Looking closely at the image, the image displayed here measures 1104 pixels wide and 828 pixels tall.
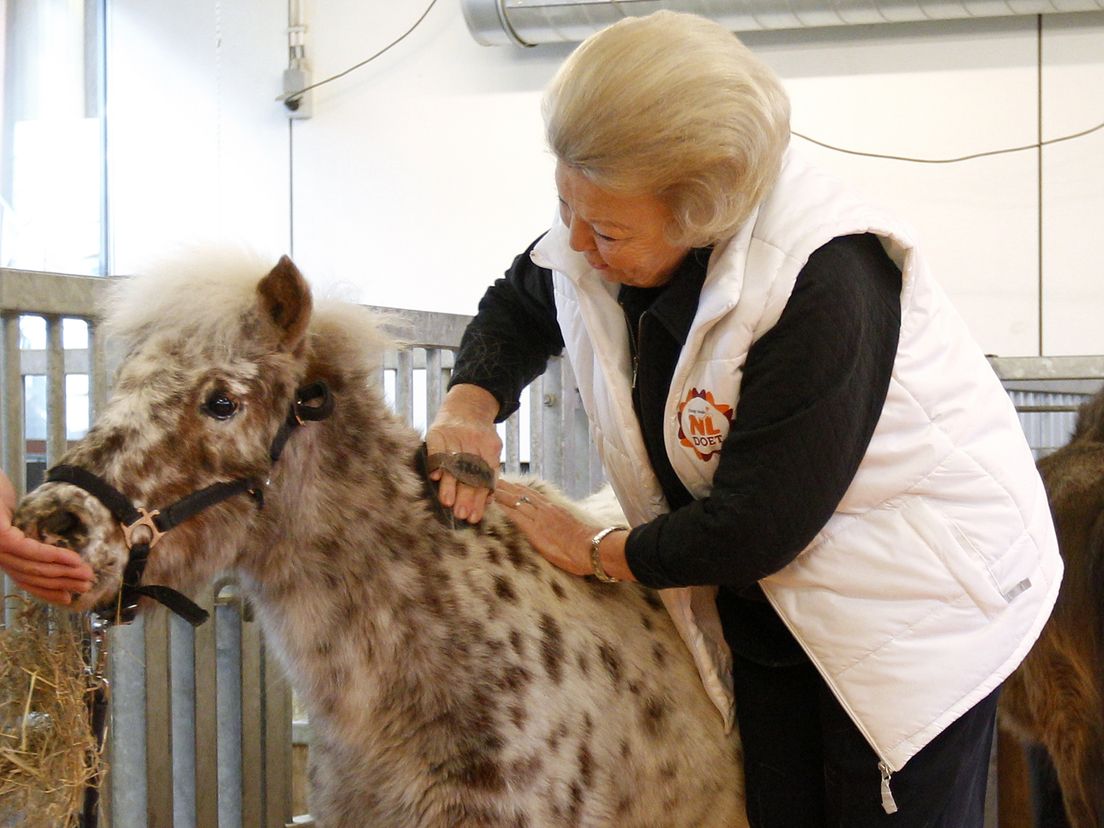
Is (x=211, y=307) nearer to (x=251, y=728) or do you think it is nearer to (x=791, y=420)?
(x=791, y=420)

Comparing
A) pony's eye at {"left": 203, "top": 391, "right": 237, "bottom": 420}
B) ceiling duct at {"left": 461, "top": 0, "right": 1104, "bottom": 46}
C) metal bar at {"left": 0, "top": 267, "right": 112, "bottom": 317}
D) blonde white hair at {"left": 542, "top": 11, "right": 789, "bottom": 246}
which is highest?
ceiling duct at {"left": 461, "top": 0, "right": 1104, "bottom": 46}

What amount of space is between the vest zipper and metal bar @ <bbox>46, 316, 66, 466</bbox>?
155 cm

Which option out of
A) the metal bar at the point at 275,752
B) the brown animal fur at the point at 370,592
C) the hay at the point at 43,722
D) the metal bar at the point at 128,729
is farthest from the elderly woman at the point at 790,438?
the metal bar at the point at 275,752

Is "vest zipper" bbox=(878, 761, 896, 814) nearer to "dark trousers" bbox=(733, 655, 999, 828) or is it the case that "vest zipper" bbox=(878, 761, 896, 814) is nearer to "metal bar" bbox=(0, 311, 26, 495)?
"dark trousers" bbox=(733, 655, 999, 828)

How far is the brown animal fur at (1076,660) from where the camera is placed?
245 cm

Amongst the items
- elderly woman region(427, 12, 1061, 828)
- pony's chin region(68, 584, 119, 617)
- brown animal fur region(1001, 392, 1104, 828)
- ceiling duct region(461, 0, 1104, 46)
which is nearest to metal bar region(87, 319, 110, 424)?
pony's chin region(68, 584, 119, 617)

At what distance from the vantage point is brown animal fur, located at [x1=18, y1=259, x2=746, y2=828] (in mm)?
1605

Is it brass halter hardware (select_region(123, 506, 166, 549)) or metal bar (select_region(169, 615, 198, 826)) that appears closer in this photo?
brass halter hardware (select_region(123, 506, 166, 549))

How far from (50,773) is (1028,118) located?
4.99 meters

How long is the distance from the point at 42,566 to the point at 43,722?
355 millimetres

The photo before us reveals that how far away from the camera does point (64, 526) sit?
1474 millimetres

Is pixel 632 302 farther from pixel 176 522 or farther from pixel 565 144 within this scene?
pixel 176 522

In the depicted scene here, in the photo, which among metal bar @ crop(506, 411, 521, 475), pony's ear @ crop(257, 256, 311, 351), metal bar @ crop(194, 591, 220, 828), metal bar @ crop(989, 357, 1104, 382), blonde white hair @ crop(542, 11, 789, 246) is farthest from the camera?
metal bar @ crop(989, 357, 1104, 382)

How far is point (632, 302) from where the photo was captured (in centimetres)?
176
